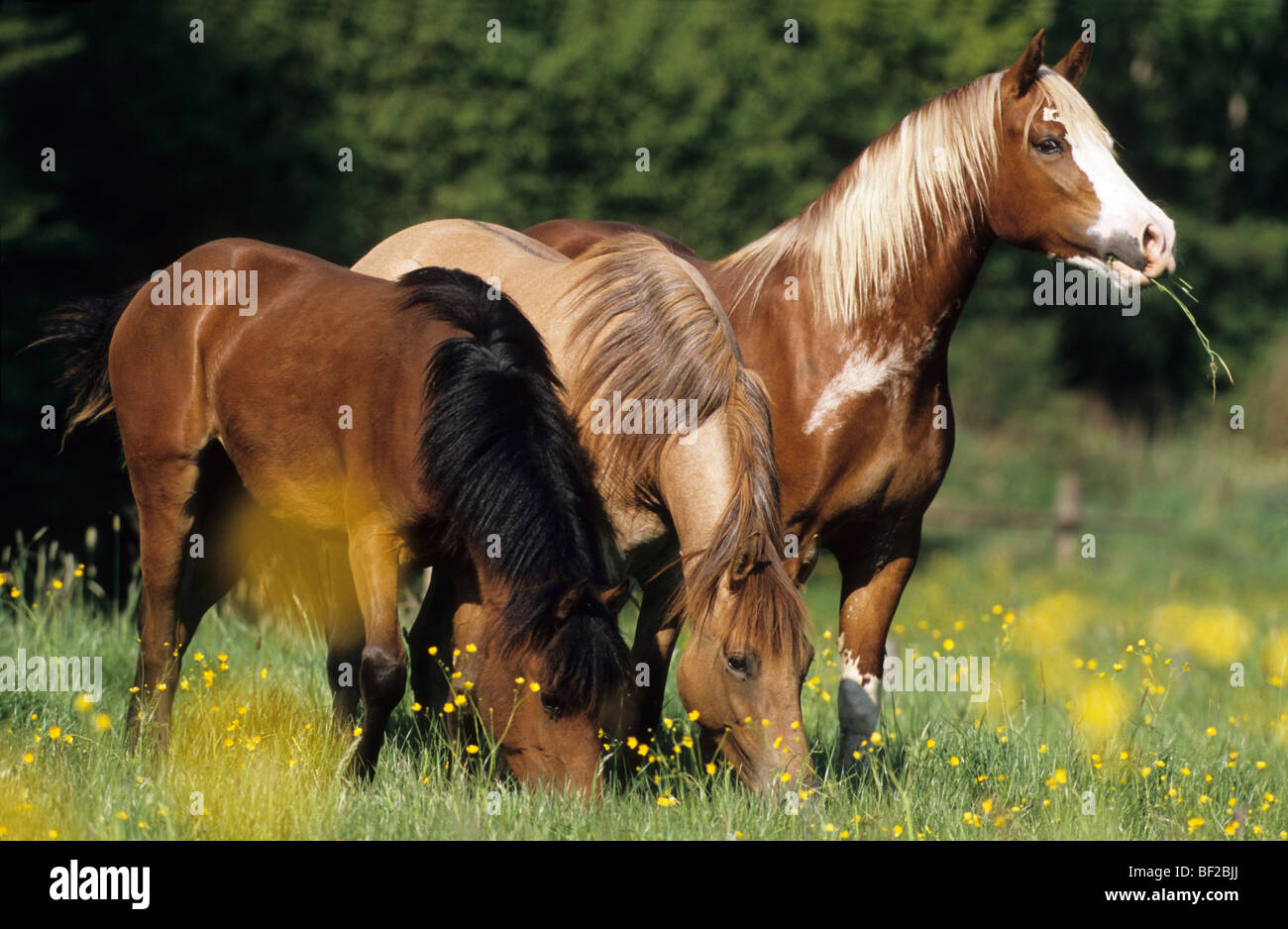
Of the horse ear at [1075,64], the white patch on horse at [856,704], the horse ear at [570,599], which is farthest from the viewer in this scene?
the white patch on horse at [856,704]

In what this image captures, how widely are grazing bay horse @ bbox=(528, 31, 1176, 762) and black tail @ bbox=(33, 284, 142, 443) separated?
2.76m

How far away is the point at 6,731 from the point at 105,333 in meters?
1.87

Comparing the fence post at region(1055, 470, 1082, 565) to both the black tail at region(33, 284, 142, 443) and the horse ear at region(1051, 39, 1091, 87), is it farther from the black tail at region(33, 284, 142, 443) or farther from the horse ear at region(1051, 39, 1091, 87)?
the black tail at region(33, 284, 142, 443)

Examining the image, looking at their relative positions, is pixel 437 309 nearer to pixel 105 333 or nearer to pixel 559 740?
pixel 559 740

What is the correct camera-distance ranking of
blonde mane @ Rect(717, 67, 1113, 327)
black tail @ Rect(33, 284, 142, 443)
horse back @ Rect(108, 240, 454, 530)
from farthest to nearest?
1. black tail @ Rect(33, 284, 142, 443)
2. blonde mane @ Rect(717, 67, 1113, 327)
3. horse back @ Rect(108, 240, 454, 530)

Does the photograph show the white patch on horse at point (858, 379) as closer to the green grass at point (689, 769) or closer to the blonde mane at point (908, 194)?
the blonde mane at point (908, 194)

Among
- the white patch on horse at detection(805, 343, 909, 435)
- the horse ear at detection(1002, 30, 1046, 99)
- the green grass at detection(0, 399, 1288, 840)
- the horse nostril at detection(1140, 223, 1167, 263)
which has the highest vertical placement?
the horse ear at detection(1002, 30, 1046, 99)

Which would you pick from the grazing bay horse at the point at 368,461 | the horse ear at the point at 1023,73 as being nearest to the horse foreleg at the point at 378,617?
the grazing bay horse at the point at 368,461

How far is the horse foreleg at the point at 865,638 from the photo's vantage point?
5.52m

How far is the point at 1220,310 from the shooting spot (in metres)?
27.0

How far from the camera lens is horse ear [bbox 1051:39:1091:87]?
535 centimetres

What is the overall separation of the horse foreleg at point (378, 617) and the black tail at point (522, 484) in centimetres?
33

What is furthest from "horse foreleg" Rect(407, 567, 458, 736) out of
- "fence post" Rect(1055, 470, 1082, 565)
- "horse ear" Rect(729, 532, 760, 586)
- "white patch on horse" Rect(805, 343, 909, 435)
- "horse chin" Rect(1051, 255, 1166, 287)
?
"fence post" Rect(1055, 470, 1082, 565)
